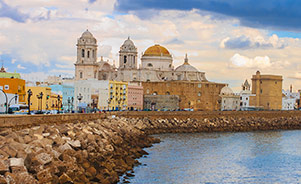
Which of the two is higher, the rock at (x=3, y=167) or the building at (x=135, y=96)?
the building at (x=135, y=96)

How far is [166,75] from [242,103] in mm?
14580

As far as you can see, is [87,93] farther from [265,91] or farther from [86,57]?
[265,91]

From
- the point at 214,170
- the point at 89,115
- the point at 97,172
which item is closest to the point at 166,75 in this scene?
the point at 89,115

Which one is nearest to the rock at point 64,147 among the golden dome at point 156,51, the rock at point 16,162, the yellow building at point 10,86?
the rock at point 16,162

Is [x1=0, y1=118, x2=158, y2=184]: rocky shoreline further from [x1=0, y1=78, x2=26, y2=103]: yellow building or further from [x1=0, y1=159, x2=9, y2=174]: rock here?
[x1=0, y1=78, x2=26, y2=103]: yellow building

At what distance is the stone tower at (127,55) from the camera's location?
9931 cm

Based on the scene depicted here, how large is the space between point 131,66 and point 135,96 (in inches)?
367

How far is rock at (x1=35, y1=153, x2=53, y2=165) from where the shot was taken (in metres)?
20.8

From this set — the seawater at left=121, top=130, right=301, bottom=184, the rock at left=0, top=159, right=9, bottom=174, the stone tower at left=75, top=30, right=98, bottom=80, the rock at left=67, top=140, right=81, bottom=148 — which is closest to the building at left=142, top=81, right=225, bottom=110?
the stone tower at left=75, top=30, right=98, bottom=80

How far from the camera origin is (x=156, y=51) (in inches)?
4134

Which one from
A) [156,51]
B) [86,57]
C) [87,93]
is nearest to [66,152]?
[87,93]

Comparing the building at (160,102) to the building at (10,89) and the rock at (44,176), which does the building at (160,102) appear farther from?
the rock at (44,176)

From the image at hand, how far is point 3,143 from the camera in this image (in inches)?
825

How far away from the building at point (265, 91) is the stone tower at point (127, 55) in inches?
820
